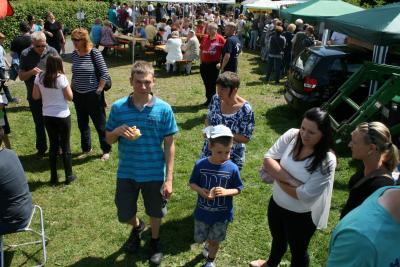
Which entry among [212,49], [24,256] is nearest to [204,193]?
[24,256]

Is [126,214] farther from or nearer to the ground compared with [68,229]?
farther from the ground

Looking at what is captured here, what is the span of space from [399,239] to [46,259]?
352cm

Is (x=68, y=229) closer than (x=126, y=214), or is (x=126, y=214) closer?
(x=126, y=214)

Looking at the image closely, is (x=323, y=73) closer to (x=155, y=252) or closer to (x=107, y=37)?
(x=155, y=252)

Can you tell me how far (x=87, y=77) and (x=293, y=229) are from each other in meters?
3.83

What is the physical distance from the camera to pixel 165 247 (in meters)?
4.14

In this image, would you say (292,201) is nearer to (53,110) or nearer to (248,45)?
(53,110)

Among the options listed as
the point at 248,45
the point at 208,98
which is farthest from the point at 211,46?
the point at 248,45

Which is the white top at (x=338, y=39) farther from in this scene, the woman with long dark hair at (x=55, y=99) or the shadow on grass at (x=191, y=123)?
the woman with long dark hair at (x=55, y=99)

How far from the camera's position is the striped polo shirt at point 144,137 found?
3.38 m

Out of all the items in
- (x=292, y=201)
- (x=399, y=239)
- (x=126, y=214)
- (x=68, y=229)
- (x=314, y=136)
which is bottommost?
(x=68, y=229)

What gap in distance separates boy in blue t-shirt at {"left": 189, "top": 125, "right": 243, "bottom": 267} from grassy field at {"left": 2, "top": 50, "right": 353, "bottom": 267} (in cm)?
61

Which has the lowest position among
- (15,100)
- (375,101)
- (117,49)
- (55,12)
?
(15,100)

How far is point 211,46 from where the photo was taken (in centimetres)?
872
